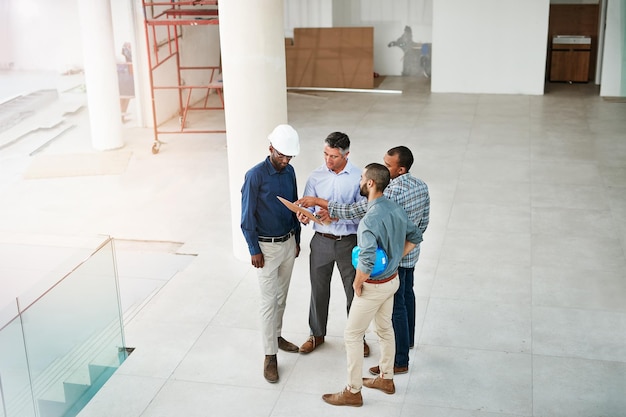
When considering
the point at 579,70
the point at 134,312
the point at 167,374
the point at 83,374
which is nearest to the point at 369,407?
the point at 167,374

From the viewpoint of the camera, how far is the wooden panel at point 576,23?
60.6 feet

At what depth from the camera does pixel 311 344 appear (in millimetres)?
6523

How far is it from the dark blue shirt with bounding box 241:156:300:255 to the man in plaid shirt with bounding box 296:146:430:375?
0.22m

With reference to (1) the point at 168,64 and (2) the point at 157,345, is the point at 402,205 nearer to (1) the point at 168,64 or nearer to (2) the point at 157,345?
(2) the point at 157,345

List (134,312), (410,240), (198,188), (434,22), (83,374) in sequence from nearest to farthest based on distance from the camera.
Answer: (410,240) < (83,374) < (134,312) < (198,188) < (434,22)

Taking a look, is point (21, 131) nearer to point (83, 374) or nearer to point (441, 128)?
point (441, 128)

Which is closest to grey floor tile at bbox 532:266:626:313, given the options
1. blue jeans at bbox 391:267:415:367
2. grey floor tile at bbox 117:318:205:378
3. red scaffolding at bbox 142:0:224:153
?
blue jeans at bbox 391:267:415:367

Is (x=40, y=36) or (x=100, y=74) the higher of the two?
(x=40, y=36)

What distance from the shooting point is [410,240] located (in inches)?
217

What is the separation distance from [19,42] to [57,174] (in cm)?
280

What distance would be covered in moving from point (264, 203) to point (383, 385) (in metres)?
1.59

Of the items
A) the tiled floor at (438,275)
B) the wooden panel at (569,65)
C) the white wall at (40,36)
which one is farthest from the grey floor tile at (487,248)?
the wooden panel at (569,65)

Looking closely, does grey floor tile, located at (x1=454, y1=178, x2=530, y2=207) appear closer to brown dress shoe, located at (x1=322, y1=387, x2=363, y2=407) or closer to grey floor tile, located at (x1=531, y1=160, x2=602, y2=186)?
grey floor tile, located at (x1=531, y1=160, x2=602, y2=186)

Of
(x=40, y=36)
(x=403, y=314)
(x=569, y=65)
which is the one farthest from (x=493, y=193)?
(x=569, y=65)
